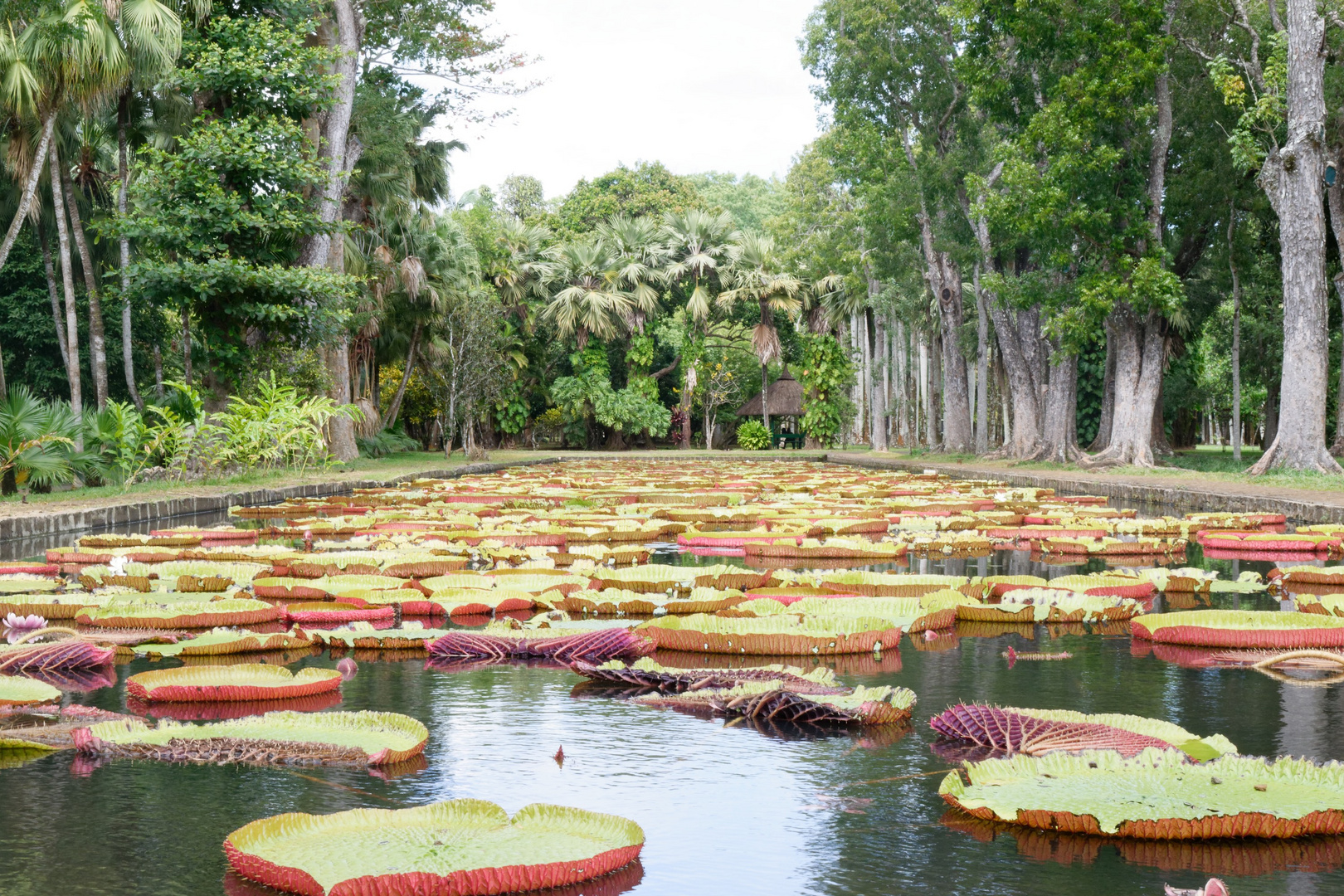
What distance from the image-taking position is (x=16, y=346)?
23.6 m

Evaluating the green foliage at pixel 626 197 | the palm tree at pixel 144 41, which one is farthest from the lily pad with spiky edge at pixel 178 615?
the green foliage at pixel 626 197

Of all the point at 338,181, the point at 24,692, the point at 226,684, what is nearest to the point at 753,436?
the point at 338,181

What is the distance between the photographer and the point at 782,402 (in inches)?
1564

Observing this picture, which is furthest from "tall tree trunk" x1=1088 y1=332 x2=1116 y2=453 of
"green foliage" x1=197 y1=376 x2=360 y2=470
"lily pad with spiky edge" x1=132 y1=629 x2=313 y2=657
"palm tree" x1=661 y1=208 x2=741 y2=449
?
"lily pad with spiky edge" x1=132 y1=629 x2=313 y2=657

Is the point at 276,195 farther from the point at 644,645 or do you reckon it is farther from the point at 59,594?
the point at 644,645

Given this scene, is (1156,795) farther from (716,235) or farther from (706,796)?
(716,235)

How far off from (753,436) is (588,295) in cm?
649

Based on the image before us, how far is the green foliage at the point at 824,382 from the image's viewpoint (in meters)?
37.0

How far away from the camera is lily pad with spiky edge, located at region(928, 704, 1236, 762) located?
2.36 m

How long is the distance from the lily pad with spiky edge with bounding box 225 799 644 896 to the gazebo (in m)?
36.5

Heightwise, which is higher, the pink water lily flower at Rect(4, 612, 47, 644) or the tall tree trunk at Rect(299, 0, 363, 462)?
the tall tree trunk at Rect(299, 0, 363, 462)

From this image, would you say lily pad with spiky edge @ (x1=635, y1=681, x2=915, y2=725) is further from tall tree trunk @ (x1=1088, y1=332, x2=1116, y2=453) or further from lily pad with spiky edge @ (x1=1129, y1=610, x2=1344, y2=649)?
tall tree trunk @ (x1=1088, y1=332, x2=1116, y2=453)

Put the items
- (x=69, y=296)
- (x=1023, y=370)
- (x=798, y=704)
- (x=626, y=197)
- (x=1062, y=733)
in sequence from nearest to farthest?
(x=1062, y=733) → (x=798, y=704) → (x=69, y=296) → (x=1023, y=370) → (x=626, y=197)

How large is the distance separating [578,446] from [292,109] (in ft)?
78.5
